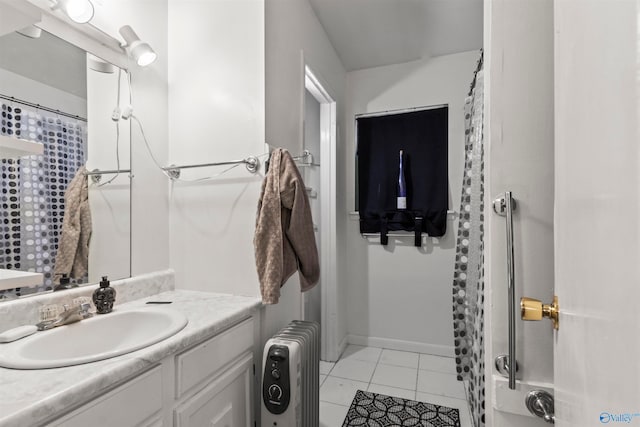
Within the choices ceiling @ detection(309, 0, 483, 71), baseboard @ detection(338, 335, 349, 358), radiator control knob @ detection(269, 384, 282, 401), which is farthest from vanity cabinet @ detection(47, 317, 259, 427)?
ceiling @ detection(309, 0, 483, 71)

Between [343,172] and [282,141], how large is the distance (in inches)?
46.4

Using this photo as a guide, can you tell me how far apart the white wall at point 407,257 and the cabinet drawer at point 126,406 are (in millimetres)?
2037

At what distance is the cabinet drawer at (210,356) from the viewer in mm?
929

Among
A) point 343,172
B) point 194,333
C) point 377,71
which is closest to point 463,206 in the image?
point 343,172

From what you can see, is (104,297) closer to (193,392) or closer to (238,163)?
(193,392)

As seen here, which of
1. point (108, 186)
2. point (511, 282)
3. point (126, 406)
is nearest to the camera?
point (511, 282)

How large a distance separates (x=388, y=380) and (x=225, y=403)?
4.60ft

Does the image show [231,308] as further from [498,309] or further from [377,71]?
[377,71]

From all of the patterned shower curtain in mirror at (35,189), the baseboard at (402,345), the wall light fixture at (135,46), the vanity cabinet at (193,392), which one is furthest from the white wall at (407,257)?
the patterned shower curtain in mirror at (35,189)

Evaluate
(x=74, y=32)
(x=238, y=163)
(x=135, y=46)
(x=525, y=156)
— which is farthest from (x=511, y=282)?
(x=74, y=32)

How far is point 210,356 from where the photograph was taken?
1.04 m

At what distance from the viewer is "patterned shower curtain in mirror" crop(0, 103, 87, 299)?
0.98 m

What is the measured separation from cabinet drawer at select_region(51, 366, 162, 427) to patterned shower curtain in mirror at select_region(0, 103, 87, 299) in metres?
0.58

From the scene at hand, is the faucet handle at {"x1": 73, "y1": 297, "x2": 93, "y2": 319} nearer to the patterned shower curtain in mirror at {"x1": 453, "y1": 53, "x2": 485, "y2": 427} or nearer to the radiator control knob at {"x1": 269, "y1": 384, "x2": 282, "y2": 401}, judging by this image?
the radiator control knob at {"x1": 269, "y1": 384, "x2": 282, "y2": 401}
